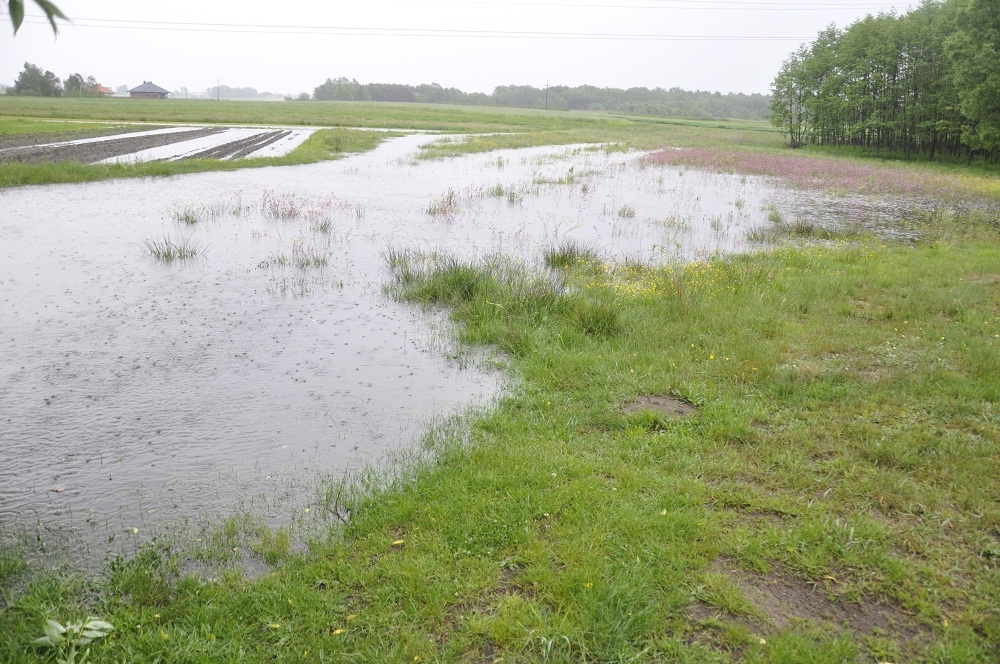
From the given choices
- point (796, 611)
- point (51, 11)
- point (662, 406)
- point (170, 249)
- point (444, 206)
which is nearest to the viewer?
point (51, 11)

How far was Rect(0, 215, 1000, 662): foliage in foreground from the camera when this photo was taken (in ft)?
12.9

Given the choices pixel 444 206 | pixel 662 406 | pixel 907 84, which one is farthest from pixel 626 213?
pixel 907 84

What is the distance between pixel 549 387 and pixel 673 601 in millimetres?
3869

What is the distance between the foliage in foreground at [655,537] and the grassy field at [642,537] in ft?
0.07

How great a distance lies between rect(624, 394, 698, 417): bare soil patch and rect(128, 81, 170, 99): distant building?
6768 inches

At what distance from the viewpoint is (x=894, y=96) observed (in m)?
52.6

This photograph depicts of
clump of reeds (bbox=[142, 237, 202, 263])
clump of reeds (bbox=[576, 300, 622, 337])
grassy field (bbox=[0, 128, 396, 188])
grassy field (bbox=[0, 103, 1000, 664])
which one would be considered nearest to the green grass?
grassy field (bbox=[0, 128, 396, 188])

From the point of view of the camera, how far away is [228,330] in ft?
32.6

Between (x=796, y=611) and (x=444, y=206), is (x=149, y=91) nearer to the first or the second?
(x=444, y=206)

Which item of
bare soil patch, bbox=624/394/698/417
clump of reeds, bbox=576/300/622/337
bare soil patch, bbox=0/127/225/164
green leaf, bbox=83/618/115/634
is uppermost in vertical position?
bare soil patch, bbox=0/127/225/164

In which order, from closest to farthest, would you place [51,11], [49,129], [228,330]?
[51,11] → [228,330] → [49,129]

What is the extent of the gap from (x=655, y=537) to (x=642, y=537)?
10 cm

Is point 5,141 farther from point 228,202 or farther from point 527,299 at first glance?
point 527,299

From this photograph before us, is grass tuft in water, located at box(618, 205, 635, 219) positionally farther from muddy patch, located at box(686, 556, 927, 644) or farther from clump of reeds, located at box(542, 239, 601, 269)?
muddy patch, located at box(686, 556, 927, 644)
